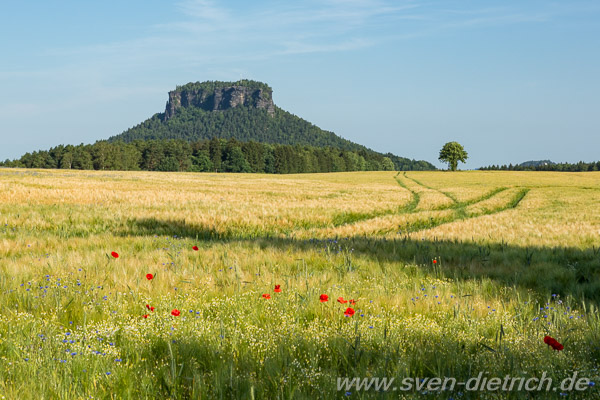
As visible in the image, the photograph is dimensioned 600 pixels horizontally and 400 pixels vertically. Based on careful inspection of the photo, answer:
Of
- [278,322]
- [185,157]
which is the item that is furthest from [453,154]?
[278,322]

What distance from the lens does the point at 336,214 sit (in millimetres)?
19766

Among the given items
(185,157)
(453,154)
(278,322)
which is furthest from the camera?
(185,157)

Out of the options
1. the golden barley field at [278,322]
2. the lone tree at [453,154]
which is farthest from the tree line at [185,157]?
the golden barley field at [278,322]

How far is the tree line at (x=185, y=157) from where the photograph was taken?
129375 millimetres

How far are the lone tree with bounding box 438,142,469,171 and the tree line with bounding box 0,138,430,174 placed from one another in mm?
44973

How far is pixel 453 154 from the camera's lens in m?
123

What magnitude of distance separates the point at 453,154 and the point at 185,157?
89092 millimetres

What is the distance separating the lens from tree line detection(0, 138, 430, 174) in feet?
424

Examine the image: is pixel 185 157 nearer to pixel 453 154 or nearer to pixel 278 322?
pixel 453 154

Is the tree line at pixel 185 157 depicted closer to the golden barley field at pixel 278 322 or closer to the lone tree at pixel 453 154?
the lone tree at pixel 453 154

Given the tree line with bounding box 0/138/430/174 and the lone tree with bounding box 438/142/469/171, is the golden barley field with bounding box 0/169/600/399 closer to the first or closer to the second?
the lone tree with bounding box 438/142/469/171

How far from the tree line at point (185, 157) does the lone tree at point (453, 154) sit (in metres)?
45.0

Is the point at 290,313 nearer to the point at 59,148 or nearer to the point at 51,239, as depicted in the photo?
the point at 51,239

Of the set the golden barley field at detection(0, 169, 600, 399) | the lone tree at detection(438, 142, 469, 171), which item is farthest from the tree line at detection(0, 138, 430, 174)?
the golden barley field at detection(0, 169, 600, 399)
